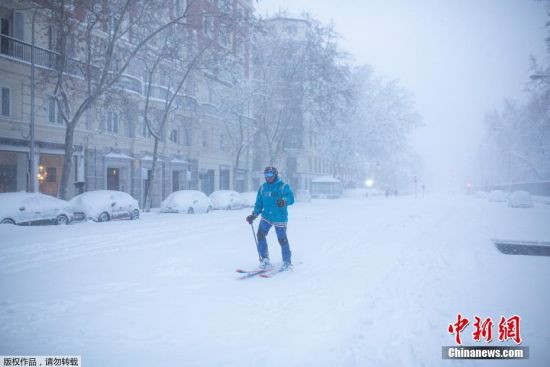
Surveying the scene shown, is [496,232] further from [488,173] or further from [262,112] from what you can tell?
[488,173]

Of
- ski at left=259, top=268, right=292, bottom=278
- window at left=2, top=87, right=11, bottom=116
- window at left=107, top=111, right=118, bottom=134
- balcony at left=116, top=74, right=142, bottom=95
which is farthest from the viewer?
window at left=107, top=111, right=118, bottom=134

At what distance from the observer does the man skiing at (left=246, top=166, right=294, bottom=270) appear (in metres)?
6.75

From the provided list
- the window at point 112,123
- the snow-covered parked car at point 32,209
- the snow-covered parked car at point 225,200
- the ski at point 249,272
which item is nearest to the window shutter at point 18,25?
the window at point 112,123

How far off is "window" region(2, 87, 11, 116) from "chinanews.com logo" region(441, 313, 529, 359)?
2218 cm

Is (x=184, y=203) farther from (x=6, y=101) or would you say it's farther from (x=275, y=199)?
(x=275, y=199)

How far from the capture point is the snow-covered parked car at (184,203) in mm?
21375

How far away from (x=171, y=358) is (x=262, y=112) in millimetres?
29123

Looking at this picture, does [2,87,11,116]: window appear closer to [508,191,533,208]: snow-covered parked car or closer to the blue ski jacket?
the blue ski jacket

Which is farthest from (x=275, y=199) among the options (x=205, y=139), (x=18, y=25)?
(x=205, y=139)

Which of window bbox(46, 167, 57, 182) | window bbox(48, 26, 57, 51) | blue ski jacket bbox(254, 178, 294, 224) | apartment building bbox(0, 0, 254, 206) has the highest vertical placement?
window bbox(48, 26, 57, 51)

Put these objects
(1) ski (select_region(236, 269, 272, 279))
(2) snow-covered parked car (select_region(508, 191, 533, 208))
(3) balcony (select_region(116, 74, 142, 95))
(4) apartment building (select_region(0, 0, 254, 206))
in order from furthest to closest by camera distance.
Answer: (2) snow-covered parked car (select_region(508, 191, 533, 208)), (3) balcony (select_region(116, 74, 142, 95)), (4) apartment building (select_region(0, 0, 254, 206)), (1) ski (select_region(236, 269, 272, 279))

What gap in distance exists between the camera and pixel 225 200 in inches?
1033

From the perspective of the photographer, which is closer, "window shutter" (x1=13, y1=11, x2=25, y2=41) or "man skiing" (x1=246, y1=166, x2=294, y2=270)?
"man skiing" (x1=246, y1=166, x2=294, y2=270)

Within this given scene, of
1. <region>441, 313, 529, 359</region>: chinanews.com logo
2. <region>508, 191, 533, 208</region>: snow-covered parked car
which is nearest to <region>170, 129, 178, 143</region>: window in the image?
<region>441, 313, 529, 359</region>: chinanews.com logo
